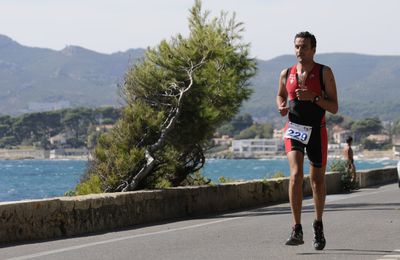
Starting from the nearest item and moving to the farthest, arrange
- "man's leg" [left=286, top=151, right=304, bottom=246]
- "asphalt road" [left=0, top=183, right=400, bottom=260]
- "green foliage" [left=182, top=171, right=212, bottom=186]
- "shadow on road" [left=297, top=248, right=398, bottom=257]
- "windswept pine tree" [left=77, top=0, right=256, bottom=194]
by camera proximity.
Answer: "shadow on road" [left=297, top=248, right=398, bottom=257], "asphalt road" [left=0, top=183, right=400, bottom=260], "man's leg" [left=286, top=151, right=304, bottom=246], "windswept pine tree" [left=77, top=0, right=256, bottom=194], "green foliage" [left=182, top=171, right=212, bottom=186]

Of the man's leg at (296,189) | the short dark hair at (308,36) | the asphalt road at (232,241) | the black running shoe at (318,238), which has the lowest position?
the asphalt road at (232,241)

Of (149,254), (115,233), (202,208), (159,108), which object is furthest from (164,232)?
(159,108)

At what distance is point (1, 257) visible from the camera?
924 cm

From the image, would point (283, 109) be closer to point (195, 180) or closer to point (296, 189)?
point (296, 189)

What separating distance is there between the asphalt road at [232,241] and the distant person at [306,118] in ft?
1.66

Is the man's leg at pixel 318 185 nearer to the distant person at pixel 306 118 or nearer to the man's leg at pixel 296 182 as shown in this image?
the distant person at pixel 306 118

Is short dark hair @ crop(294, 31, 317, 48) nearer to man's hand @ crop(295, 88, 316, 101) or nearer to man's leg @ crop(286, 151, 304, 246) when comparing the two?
man's hand @ crop(295, 88, 316, 101)

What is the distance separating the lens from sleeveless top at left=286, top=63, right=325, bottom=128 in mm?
9227

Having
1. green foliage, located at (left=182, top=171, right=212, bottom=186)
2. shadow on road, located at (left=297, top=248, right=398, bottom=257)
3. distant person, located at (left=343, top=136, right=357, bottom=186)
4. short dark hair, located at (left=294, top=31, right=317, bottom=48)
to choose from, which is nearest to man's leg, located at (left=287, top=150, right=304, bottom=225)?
Answer: shadow on road, located at (left=297, top=248, right=398, bottom=257)

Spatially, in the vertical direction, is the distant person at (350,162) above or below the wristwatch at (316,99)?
below

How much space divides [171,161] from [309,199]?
3600 millimetres

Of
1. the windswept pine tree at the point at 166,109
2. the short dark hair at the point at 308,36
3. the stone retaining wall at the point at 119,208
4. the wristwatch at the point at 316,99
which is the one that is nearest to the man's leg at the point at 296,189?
the wristwatch at the point at 316,99

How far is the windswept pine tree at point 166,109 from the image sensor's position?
A: 17.3 metres

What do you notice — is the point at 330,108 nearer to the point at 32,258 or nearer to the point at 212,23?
the point at 32,258
